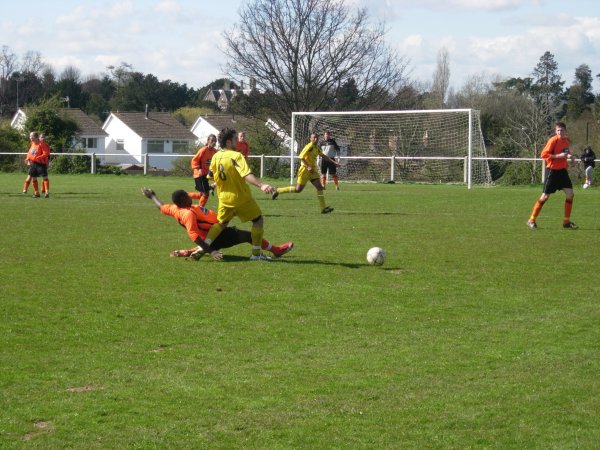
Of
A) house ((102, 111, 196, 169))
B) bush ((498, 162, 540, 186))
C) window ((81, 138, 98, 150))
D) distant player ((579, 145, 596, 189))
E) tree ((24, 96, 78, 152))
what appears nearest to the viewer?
distant player ((579, 145, 596, 189))

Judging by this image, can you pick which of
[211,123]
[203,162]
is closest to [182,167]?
[203,162]

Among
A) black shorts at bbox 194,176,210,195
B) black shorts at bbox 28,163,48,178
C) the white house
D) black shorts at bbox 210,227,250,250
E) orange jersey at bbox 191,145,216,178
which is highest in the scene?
the white house

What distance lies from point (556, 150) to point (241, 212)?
270 inches

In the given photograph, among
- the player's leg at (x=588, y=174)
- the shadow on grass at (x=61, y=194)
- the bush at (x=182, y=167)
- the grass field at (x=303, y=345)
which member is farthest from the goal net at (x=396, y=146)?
the grass field at (x=303, y=345)

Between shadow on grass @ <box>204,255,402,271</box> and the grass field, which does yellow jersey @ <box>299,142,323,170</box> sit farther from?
shadow on grass @ <box>204,255,402,271</box>

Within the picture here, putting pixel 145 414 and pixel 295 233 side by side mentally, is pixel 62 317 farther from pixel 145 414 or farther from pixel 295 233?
pixel 295 233

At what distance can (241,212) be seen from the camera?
12016 millimetres

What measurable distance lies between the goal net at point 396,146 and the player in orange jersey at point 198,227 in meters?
26.1

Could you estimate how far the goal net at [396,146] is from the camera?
38312mm

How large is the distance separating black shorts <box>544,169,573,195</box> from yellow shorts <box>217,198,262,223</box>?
668 centimetres

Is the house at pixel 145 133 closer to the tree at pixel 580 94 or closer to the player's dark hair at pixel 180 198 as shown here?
the tree at pixel 580 94

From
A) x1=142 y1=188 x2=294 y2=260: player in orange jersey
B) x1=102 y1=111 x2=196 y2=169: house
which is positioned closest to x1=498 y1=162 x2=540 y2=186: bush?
x1=142 y1=188 x2=294 y2=260: player in orange jersey

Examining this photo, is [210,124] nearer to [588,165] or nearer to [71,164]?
[71,164]

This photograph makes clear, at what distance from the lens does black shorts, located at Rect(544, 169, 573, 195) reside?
16547mm
